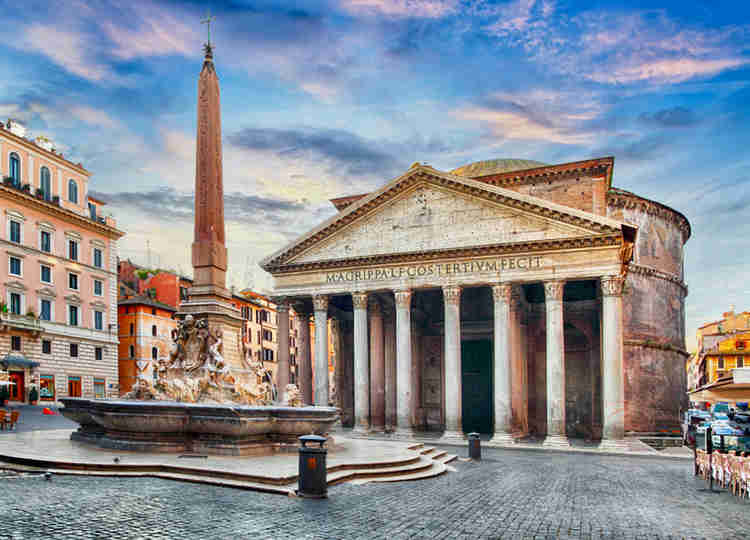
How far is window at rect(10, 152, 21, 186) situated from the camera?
3672cm

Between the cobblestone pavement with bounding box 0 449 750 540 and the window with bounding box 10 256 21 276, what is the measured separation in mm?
29707

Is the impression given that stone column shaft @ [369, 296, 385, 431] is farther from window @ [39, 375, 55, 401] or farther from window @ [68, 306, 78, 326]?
window @ [68, 306, 78, 326]

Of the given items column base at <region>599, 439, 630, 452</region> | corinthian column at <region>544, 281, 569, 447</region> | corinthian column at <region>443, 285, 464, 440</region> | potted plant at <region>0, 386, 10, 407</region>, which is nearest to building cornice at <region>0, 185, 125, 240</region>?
potted plant at <region>0, 386, 10, 407</region>

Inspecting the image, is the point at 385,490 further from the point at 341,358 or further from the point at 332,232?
the point at 341,358

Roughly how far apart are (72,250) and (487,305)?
83.4ft

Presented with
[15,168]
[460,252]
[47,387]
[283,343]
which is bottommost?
[47,387]

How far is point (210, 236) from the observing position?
601 inches

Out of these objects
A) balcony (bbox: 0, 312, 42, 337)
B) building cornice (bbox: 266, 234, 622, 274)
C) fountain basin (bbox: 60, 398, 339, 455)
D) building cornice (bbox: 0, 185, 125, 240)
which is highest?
building cornice (bbox: 0, 185, 125, 240)

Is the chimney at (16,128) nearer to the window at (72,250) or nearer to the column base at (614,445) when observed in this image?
the window at (72,250)

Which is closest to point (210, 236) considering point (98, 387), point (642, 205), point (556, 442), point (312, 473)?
point (312, 473)

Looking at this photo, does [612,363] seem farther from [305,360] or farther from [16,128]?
[16,128]

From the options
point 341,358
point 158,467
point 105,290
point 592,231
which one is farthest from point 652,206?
point 158,467

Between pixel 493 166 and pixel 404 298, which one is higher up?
pixel 493 166

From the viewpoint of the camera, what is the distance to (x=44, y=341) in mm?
37938
